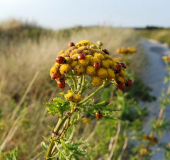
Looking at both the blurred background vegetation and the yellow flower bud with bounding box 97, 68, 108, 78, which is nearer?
the yellow flower bud with bounding box 97, 68, 108, 78

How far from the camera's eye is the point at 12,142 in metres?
2.99

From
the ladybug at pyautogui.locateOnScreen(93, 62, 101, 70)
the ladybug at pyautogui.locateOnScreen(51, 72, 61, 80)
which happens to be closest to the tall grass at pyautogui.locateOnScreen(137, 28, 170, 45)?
the ladybug at pyautogui.locateOnScreen(93, 62, 101, 70)

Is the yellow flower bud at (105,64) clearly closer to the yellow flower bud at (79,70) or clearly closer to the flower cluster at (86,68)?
the flower cluster at (86,68)

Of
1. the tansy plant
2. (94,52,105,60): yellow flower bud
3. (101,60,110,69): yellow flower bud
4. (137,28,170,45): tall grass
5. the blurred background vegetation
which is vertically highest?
(94,52,105,60): yellow flower bud

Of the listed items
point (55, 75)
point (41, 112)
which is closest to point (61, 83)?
point (55, 75)

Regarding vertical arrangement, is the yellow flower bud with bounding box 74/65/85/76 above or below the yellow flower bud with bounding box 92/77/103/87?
above

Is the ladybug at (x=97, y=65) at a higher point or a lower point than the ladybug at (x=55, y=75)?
higher

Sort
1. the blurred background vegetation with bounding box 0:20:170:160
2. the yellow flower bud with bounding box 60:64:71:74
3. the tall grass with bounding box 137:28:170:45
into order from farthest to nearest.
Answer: the tall grass with bounding box 137:28:170:45 < the blurred background vegetation with bounding box 0:20:170:160 < the yellow flower bud with bounding box 60:64:71:74

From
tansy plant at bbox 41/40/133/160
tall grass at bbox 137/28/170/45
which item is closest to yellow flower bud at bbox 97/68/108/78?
tansy plant at bbox 41/40/133/160

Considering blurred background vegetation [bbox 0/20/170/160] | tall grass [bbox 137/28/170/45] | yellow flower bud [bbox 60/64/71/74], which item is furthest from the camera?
tall grass [bbox 137/28/170/45]

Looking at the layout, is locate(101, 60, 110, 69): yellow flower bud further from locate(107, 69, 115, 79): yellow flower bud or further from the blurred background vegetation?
the blurred background vegetation

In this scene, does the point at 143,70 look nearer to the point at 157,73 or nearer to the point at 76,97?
the point at 157,73

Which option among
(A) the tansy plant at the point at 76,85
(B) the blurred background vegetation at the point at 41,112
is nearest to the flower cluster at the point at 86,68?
(A) the tansy plant at the point at 76,85

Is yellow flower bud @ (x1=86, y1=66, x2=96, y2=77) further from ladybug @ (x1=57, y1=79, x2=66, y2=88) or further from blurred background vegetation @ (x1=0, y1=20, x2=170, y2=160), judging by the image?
blurred background vegetation @ (x1=0, y1=20, x2=170, y2=160)
